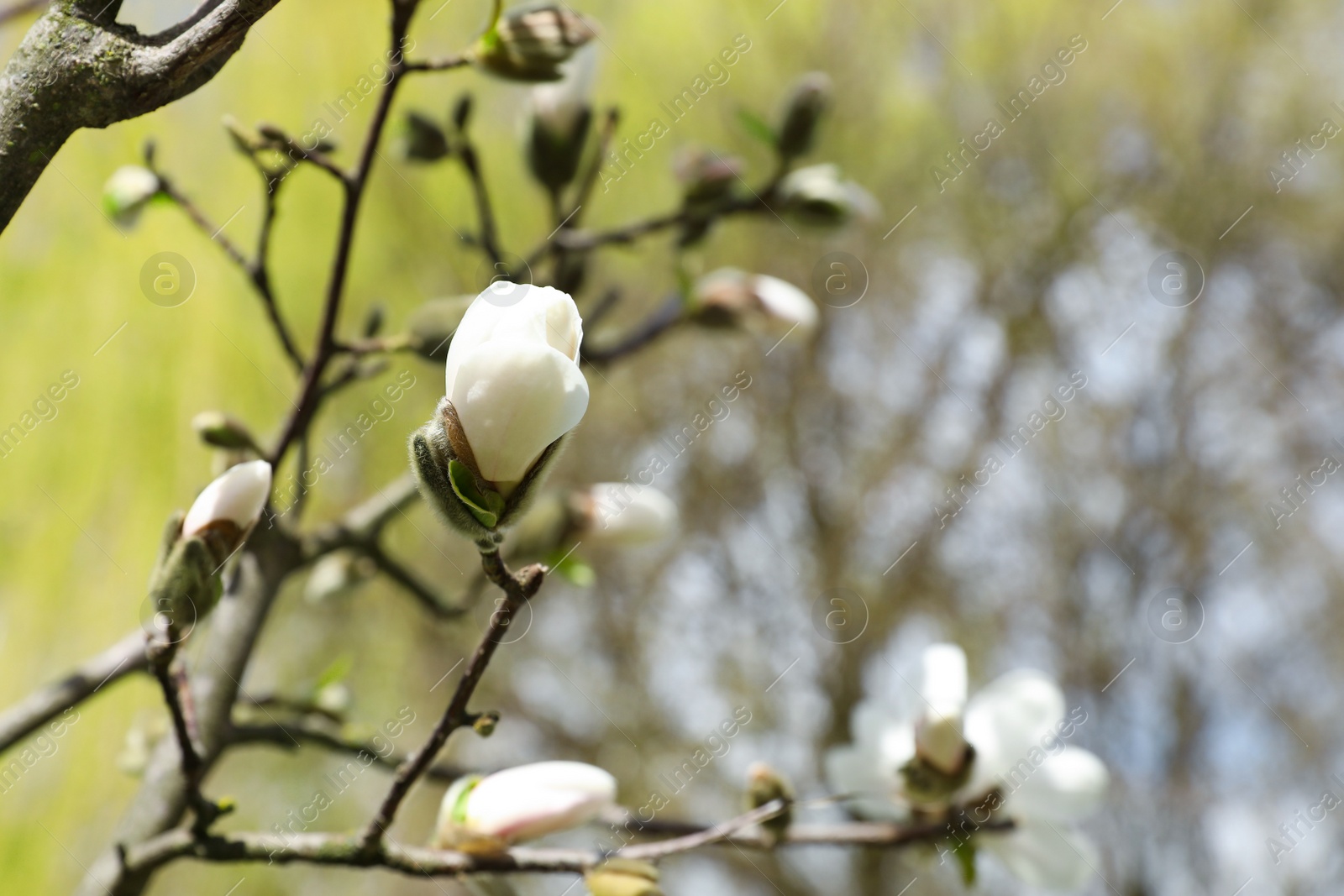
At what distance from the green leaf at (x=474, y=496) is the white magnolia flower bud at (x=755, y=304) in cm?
26

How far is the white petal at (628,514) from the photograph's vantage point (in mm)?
412

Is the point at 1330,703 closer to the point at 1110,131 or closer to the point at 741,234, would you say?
the point at 1110,131

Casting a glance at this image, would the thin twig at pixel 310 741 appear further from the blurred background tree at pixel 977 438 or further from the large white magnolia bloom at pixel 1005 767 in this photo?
the blurred background tree at pixel 977 438

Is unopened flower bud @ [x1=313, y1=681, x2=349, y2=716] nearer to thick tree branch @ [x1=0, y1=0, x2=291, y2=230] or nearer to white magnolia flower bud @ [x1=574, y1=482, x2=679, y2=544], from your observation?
white magnolia flower bud @ [x1=574, y1=482, x2=679, y2=544]

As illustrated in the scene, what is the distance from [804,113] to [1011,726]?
0.84 ft

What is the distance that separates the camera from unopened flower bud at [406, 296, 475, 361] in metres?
0.31

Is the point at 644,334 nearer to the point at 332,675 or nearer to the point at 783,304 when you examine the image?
the point at 783,304

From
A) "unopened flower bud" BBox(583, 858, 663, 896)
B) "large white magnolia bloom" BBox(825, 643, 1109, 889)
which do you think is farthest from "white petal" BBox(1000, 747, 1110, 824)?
"unopened flower bud" BBox(583, 858, 663, 896)

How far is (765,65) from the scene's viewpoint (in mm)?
1514

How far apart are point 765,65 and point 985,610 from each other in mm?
897

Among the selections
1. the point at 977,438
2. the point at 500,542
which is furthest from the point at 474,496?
the point at 977,438

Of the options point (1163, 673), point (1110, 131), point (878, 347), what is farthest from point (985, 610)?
point (1110, 131)

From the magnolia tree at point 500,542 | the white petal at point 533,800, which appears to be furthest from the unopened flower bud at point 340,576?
the white petal at point 533,800

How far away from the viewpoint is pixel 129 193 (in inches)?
13.6
